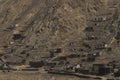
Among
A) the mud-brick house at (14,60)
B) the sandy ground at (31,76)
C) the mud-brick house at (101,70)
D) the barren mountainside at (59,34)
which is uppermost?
the barren mountainside at (59,34)

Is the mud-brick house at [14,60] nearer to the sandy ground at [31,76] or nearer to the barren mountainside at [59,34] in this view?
the barren mountainside at [59,34]

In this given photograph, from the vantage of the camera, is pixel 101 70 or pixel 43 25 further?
pixel 43 25

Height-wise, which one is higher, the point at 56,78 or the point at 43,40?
the point at 43,40

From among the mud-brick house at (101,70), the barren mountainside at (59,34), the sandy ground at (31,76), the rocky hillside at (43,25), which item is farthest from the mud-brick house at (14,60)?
the mud-brick house at (101,70)

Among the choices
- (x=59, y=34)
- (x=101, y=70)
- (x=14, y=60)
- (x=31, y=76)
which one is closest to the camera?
(x=101, y=70)

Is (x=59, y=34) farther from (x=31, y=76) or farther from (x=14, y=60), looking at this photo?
(x=31, y=76)

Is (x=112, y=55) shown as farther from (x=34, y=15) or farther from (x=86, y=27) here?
(x=34, y=15)

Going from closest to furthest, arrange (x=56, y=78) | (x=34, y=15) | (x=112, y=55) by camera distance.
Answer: (x=56, y=78) → (x=112, y=55) → (x=34, y=15)

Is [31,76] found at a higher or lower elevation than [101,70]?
lower

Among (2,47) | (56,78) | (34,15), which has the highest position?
(34,15)

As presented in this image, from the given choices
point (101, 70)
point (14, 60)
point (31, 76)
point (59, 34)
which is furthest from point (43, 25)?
point (101, 70)

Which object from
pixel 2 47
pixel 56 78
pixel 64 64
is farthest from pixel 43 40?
pixel 56 78
